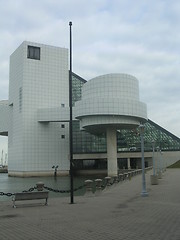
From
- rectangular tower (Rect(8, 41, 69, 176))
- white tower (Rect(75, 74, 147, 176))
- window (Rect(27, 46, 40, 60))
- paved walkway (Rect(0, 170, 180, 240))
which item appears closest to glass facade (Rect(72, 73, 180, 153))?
rectangular tower (Rect(8, 41, 69, 176))

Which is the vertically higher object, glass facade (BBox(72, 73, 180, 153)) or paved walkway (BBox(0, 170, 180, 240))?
glass facade (BBox(72, 73, 180, 153))

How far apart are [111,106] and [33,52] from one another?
97.7 ft

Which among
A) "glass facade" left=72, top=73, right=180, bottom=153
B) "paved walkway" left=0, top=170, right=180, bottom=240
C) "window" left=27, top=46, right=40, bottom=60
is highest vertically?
"window" left=27, top=46, right=40, bottom=60

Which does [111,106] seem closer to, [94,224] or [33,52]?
[33,52]

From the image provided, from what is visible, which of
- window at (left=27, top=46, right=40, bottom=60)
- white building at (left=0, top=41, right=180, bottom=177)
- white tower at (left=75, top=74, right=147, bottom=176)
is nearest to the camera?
white tower at (left=75, top=74, right=147, bottom=176)

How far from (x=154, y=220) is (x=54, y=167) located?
7347 centimetres

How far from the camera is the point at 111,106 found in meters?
68.6

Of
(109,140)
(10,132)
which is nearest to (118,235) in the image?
(109,140)

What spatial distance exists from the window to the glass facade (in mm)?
25831

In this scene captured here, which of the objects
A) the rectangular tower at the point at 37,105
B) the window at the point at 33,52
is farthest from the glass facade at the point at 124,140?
the window at the point at 33,52

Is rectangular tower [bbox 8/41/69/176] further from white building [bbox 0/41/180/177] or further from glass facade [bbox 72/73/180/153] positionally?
glass facade [bbox 72/73/180/153]

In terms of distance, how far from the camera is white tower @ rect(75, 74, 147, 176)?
226 feet

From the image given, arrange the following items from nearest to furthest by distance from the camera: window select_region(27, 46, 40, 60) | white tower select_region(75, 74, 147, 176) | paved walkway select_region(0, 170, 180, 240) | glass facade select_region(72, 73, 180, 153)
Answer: paved walkway select_region(0, 170, 180, 240)
white tower select_region(75, 74, 147, 176)
window select_region(27, 46, 40, 60)
glass facade select_region(72, 73, 180, 153)

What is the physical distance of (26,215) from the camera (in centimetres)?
1378
